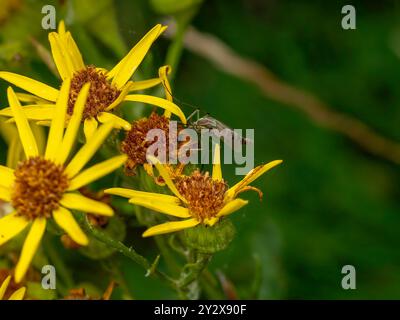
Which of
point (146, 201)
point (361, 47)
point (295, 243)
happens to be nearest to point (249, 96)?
point (361, 47)

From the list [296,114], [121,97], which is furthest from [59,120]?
[296,114]

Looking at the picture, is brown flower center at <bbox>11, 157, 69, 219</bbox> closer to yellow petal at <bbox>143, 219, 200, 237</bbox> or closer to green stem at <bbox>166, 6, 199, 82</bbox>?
yellow petal at <bbox>143, 219, 200, 237</bbox>

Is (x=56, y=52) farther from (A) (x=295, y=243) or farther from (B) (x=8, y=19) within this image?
(A) (x=295, y=243)

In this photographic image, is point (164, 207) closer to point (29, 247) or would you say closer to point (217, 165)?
point (217, 165)

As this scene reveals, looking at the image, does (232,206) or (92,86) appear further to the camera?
(92,86)
